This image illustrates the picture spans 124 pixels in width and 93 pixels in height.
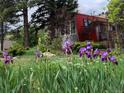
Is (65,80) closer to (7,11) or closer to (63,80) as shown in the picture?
(63,80)

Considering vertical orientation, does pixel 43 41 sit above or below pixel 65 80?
above

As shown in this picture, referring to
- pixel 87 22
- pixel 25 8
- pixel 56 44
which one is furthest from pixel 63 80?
pixel 87 22

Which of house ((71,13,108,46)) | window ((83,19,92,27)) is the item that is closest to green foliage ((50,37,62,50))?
house ((71,13,108,46))

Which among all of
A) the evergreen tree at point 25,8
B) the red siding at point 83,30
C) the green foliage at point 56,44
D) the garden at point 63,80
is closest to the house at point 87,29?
the red siding at point 83,30

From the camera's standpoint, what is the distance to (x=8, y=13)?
1572 inches

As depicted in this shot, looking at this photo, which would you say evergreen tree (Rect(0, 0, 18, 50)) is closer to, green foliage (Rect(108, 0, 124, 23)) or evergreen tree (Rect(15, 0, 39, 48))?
evergreen tree (Rect(15, 0, 39, 48))

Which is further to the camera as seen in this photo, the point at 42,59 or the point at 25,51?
the point at 25,51

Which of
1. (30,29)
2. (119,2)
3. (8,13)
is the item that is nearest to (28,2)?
(8,13)

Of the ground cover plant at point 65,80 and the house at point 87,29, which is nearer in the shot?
the ground cover plant at point 65,80

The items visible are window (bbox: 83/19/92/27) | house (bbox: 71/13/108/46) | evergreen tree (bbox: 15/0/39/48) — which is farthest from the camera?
window (bbox: 83/19/92/27)

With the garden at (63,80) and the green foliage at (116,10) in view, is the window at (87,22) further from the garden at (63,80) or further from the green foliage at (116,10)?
the garden at (63,80)

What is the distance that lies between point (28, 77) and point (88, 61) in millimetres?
1316

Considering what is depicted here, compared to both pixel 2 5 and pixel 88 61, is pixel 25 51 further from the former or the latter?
pixel 88 61

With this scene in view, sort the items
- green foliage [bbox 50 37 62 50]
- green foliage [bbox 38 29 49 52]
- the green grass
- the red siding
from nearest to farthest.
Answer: the green grass < green foliage [bbox 38 29 49 52] < green foliage [bbox 50 37 62 50] < the red siding
